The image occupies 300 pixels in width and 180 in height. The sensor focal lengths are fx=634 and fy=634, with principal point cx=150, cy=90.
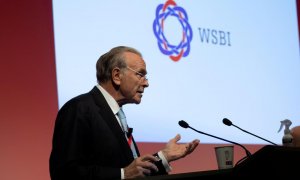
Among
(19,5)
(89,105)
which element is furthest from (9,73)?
(89,105)

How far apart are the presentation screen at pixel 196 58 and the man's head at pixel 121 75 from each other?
57 cm

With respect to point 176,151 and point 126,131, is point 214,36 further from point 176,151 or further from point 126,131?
point 176,151

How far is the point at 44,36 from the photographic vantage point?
136 inches

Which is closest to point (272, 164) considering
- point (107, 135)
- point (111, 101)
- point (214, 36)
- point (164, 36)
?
point (107, 135)

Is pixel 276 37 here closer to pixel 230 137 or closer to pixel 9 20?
pixel 230 137

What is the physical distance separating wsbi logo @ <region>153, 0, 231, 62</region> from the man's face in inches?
41.5

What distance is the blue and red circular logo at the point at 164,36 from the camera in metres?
4.02

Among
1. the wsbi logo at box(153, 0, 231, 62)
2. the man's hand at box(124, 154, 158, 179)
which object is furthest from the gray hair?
the wsbi logo at box(153, 0, 231, 62)

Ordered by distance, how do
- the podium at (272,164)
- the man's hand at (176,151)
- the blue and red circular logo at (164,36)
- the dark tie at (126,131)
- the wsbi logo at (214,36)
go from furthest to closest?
1. the wsbi logo at (214,36)
2. the blue and red circular logo at (164,36)
3. the dark tie at (126,131)
4. the man's hand at (176,151)
5. the podium at (272,164)

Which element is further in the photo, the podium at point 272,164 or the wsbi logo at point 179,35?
the wsbi logo at point 179,35

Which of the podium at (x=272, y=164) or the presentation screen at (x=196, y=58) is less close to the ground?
the presentation screen at (x=196, y=58)

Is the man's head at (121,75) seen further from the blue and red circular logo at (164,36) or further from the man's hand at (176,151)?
the blue and red circular logo at (164,36)

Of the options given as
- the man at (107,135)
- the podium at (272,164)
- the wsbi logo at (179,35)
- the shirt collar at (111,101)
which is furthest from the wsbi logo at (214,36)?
the podium at (272,164)

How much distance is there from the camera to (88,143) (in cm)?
266
